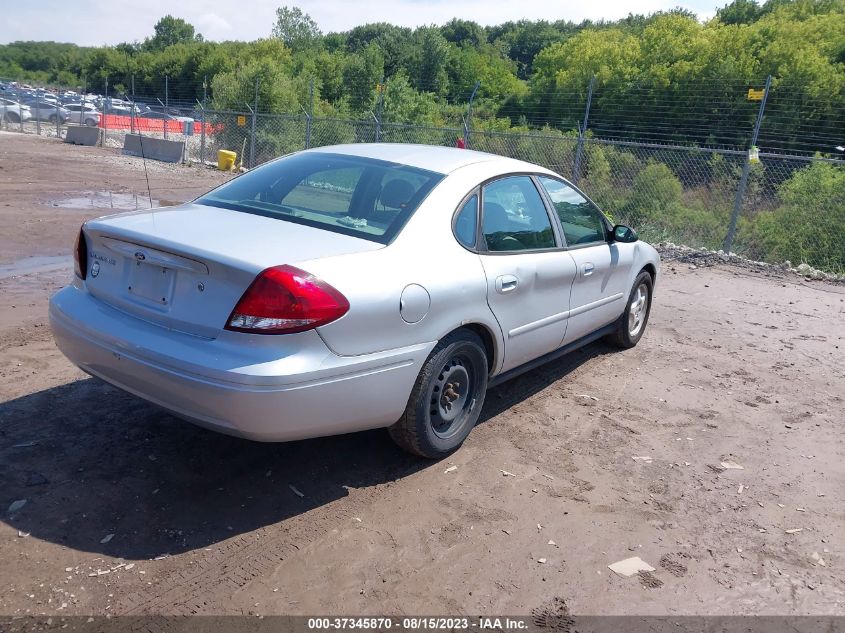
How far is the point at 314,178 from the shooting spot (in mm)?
4281

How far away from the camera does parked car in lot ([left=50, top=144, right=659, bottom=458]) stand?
10.1 ft

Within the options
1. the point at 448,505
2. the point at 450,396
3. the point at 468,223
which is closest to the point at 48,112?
the point at 468,223

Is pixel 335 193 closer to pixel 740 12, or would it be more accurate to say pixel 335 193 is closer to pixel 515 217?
pixel 515 217

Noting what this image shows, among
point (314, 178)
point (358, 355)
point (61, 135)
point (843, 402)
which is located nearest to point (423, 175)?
point (314, 178)

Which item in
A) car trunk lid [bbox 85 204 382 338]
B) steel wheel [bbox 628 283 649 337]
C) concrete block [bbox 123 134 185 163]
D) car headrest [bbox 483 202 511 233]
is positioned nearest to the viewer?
car trunk lid [bbox 85 204 382 338]

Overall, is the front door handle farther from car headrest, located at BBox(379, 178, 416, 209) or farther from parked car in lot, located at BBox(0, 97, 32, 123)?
parked car in lot, located at BBox(0, 97, 32, 123)

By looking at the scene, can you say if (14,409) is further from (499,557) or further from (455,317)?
(499,557)

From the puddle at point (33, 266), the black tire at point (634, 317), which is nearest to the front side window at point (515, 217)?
the black tire at point (634, 317)

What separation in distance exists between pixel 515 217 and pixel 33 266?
5659 millimetres

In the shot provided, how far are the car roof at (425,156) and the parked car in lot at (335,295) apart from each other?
2cm

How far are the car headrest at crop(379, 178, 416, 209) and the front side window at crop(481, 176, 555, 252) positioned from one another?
0.46 metres

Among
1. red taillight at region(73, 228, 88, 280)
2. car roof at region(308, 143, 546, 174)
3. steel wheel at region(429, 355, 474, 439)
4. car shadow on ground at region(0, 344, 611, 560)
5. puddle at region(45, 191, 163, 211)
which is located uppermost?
car roof at region(308, 143, 546, 174)

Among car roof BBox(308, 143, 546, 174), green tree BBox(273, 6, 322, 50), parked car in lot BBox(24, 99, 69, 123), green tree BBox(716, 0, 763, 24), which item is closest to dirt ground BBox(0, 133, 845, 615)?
car roof BBox(308, 143, 546, 174)

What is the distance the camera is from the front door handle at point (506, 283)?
4059 millimetres
